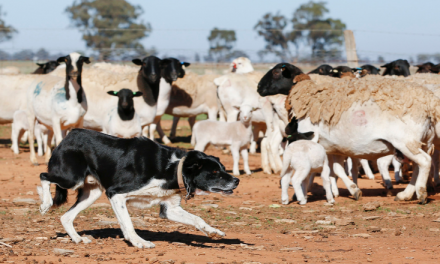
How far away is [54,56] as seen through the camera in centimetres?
3114

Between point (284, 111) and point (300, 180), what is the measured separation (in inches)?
131

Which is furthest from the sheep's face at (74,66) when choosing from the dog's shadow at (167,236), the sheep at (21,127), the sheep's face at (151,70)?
the dog's shadow at (167,236)

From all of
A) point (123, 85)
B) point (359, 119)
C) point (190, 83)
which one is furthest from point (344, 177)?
point (190, 83)

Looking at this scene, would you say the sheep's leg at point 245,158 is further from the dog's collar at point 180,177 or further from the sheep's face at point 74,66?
the dog's collar at point 180,177

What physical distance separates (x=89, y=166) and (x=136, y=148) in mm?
537

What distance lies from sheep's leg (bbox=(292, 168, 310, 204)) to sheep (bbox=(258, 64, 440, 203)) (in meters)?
0.85

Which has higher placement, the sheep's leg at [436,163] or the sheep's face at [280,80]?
the sheep's face at [280,80]

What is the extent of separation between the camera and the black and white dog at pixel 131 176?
5.71 meters

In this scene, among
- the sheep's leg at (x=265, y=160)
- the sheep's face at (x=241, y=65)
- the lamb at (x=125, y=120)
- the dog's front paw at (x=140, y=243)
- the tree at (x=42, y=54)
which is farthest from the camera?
the tree at (x=42, y=54)

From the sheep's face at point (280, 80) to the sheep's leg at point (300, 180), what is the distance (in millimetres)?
3057

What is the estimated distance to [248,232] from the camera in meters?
7.02

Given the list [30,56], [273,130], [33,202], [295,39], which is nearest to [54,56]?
[30,56]

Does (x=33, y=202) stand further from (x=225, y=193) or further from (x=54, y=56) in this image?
(x=54, y=56)

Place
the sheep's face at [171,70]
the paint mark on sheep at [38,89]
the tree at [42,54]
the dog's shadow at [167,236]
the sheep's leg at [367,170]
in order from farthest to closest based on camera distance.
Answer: the tree at [42,54] → the sheep's face at [171,70] → the paint mark on sheep at [38,89] → the sheep's leg at [367,170] → the dog's shadow at [167,236]
